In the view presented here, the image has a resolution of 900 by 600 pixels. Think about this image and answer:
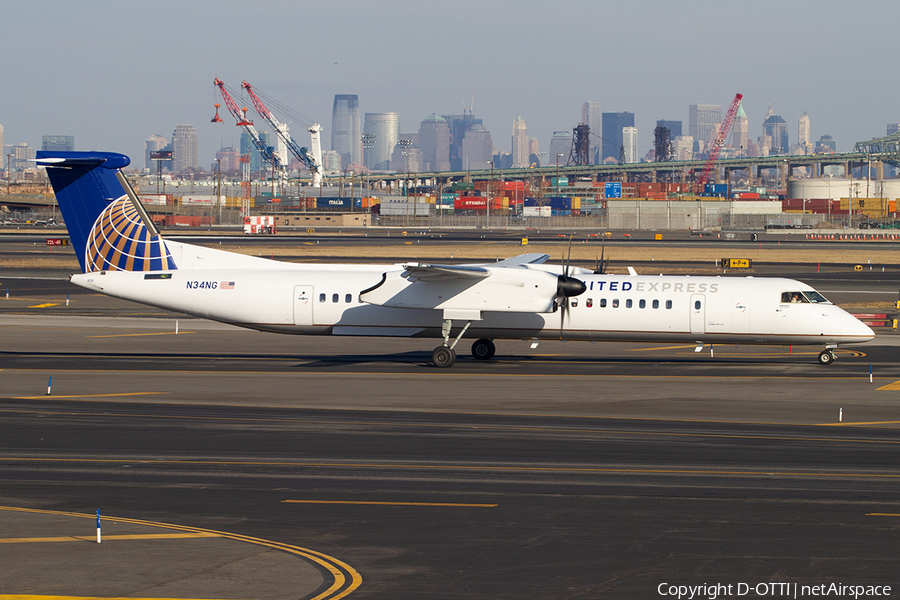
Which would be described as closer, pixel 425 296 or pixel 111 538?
pixel 111 538

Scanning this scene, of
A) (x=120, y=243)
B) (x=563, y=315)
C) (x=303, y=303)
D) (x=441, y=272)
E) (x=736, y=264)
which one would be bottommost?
(x=736, y=264)

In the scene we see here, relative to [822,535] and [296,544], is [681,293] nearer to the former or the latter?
[822,535]

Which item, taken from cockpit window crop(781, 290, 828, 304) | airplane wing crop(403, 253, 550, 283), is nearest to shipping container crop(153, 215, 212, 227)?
airplane wing crop(403, 253, 550, 283)

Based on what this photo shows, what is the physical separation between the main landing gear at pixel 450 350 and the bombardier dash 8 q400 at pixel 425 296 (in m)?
0.05

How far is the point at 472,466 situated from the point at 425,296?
15337mm

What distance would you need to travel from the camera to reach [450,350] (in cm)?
3200

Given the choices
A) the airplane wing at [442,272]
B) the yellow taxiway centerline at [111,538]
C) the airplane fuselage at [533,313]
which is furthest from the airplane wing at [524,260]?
the yellow taxiway centerline at [111,538]

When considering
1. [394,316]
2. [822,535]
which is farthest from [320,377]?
[822,535]

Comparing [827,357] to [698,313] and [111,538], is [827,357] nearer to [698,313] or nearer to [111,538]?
[698,313]

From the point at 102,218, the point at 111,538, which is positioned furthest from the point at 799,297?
the point at 111,538

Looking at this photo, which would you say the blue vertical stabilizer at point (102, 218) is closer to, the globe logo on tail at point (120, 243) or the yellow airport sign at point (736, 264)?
the globe logo on tail at point (120, 243)

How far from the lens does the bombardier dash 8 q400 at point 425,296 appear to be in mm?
31859

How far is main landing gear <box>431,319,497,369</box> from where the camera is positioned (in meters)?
31.9

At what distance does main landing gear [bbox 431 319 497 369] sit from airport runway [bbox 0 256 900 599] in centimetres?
49
